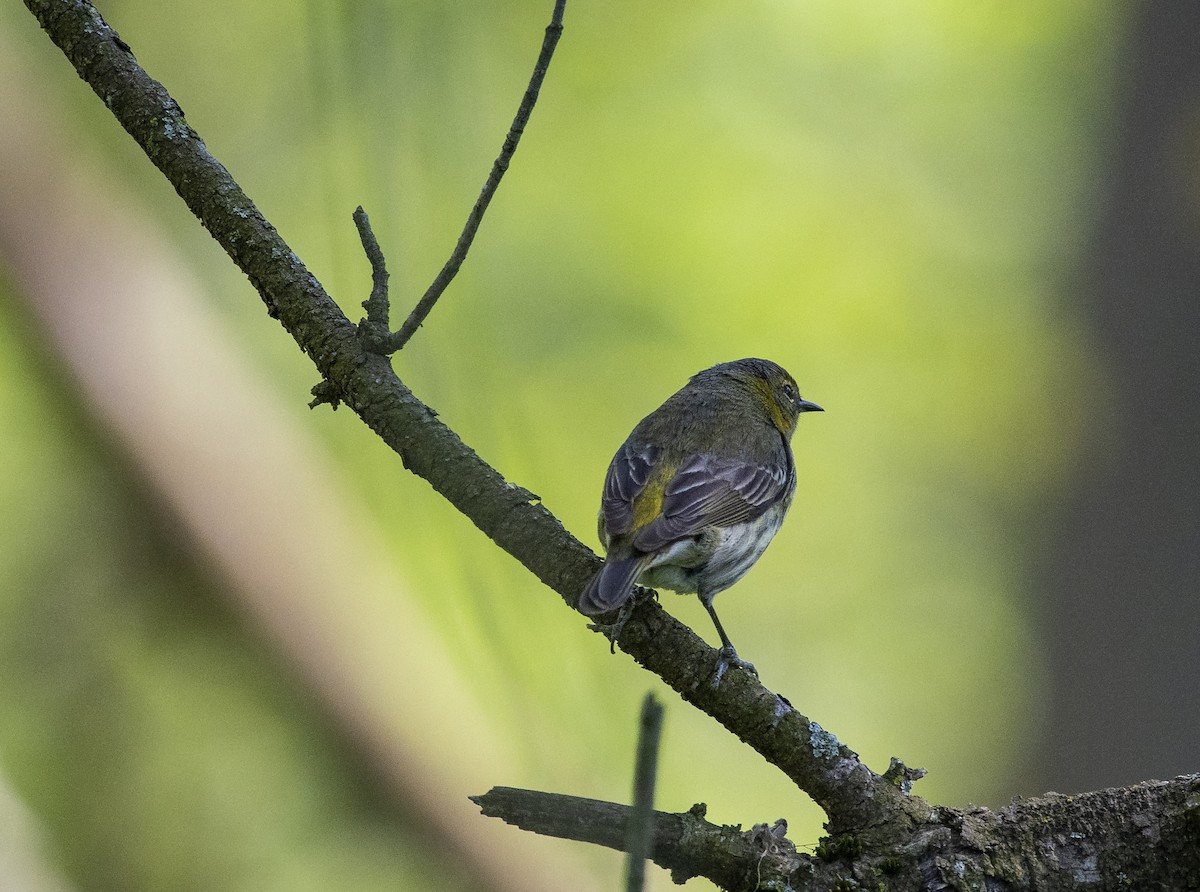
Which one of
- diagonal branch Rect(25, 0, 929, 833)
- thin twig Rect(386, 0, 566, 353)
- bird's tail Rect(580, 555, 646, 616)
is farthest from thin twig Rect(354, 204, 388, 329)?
bird's tail Rect(580, 555, 646, 616)

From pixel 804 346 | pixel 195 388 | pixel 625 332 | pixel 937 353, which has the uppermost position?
pixel 937 353

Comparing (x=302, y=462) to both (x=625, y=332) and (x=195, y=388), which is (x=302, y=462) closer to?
(x=195, y=388)

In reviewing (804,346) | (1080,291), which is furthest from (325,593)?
(1080,291)

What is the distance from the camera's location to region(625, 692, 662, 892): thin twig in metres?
1.27

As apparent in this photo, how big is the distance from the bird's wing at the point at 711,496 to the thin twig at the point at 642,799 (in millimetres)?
2136

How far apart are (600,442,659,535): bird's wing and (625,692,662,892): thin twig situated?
2.36 meters

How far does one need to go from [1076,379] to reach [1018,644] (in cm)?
162

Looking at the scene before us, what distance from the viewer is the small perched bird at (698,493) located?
3.84 m

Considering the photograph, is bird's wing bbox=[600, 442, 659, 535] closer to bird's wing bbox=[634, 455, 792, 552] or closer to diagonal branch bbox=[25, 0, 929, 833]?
bird's wing bbox=[634, 455, 792, 552]

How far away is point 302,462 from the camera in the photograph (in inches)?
243

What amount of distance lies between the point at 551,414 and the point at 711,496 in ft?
9.25

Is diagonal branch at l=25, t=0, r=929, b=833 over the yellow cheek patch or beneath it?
beneath

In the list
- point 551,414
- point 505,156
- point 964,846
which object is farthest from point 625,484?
point 551,414

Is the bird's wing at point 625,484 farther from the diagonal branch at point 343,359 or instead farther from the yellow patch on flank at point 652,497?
the diagonal branch at point 343,359
